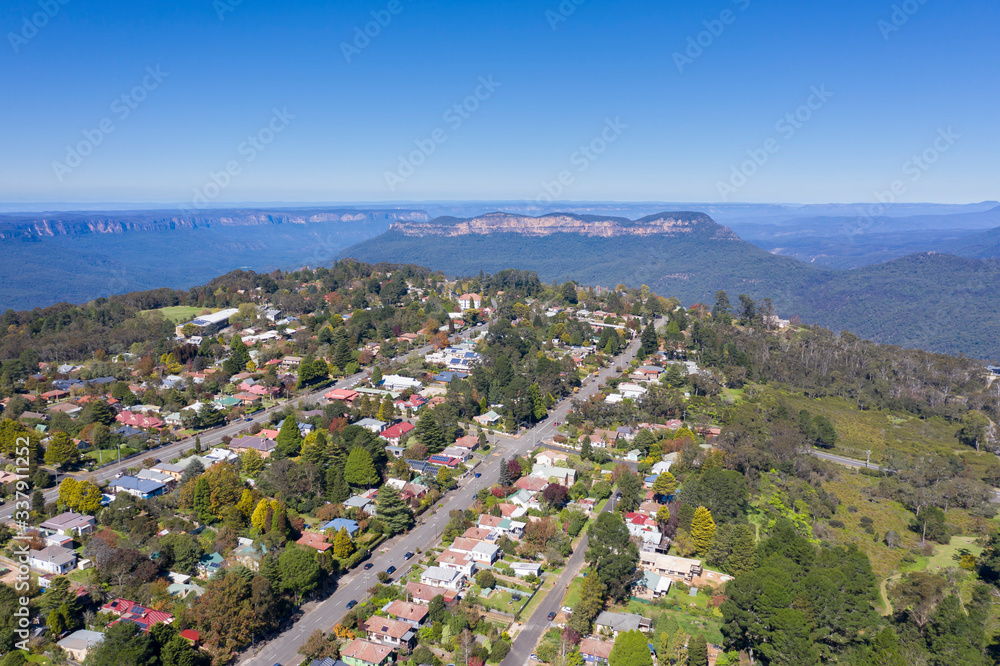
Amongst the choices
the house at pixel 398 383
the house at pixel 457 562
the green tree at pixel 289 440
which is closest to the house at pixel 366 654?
the house at pixel 457 562

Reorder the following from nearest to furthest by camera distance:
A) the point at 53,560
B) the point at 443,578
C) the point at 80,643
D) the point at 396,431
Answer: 1. the point at 80,643
2. the point at 53,560
3. the point at 443,578
4. the point at 396,431

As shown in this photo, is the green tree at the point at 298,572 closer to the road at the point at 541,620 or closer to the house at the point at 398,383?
the road at the point at 541,620

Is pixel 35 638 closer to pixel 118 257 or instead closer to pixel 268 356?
pixel 268 356

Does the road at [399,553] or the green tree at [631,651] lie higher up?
the green tree at [631,651]

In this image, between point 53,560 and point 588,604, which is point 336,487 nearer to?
point 53,560

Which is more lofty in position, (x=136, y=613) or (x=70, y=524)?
(x=70, y=524)

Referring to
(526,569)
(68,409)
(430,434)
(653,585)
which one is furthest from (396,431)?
(68,409)

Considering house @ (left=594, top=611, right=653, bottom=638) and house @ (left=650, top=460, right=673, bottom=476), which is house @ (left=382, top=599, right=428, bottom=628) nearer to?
house @ (left=594, top=611, right=653, bottom=638)
